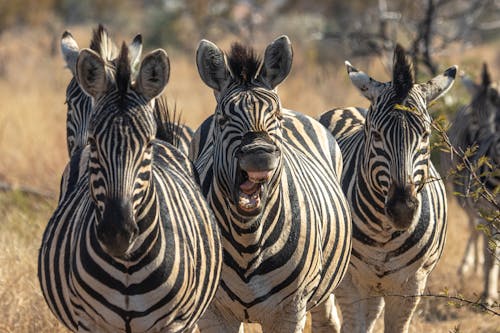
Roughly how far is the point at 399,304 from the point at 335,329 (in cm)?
49

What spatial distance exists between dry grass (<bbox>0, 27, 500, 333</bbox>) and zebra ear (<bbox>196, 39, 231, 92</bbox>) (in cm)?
198

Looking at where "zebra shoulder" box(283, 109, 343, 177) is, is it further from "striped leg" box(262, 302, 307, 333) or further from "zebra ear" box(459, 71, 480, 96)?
"zebra ear" box(459, 71, 480, 96)

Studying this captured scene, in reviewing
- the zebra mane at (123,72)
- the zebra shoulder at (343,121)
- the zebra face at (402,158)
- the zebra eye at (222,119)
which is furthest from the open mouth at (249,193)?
the zebra shoulder at (343,121)

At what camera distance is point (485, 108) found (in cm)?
1005

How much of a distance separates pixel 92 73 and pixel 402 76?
7.79 feet

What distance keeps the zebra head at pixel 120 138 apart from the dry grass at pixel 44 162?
254 centimetres

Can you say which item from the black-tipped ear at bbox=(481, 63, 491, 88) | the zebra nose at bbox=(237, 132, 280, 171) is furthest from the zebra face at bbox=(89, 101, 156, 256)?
the black-tipped ear at bbox=(481, 63, 491, 88)

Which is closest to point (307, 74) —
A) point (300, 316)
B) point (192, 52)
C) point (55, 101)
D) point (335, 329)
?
point (55, 101)

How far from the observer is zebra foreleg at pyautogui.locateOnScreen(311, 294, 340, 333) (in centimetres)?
641

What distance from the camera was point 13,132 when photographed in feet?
44.0

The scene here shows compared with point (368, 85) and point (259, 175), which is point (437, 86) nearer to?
point (368, 85)

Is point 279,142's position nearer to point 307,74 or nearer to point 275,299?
point 275,299

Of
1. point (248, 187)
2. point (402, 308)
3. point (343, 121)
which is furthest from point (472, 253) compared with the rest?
point (248, 187)

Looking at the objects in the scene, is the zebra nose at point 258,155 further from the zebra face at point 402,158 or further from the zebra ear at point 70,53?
the zebra ear at point 70,53
